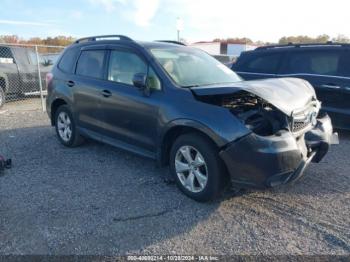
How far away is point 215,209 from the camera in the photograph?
385 cm

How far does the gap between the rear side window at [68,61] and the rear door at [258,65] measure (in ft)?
11.5

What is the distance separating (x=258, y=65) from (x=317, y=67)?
1196 millimetres

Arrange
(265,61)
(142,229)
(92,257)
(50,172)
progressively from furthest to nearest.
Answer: (265,61) < (50,172) < (142,229) < (92,257)

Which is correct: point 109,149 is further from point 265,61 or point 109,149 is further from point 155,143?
point 265,61

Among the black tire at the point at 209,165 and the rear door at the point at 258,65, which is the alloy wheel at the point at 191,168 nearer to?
the black tire at the point at 209,165

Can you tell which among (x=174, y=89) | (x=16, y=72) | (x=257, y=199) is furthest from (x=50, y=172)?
(x=16, y=72)

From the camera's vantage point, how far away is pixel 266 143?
11.1 feet

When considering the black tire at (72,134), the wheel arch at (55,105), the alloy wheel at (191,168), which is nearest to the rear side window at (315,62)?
the alloy wheel at (191,168)

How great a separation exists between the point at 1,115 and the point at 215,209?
25.1 ft

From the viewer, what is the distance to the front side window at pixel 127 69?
14.2ft

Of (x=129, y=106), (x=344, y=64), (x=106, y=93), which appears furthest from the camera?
(x=344, y=64)

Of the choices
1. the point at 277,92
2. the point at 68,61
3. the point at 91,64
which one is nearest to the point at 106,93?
the point at 91,64

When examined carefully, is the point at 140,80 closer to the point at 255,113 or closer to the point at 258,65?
the point at 255,113

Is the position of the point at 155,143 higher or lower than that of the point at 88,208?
higher
